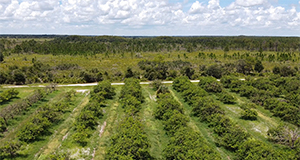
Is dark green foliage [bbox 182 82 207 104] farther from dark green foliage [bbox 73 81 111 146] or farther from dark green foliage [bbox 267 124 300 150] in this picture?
dark green foliage [bbox 73 81 111 146]

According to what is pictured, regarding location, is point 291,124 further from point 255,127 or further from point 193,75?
point 193,75

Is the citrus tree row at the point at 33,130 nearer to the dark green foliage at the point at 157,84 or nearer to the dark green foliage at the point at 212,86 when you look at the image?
the dark green foliage at the point at 157,84

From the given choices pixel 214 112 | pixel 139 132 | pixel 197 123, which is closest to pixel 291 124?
pixel 214 112

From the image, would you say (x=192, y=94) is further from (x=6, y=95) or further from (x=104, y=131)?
(x=6, y=95)

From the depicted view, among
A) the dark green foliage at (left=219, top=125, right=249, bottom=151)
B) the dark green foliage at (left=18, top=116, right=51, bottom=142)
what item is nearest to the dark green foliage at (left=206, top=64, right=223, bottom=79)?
the dark green foliage at (left=219, top=125, right=249, bottom=151)

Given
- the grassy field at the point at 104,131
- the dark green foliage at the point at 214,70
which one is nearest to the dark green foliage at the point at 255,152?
the grassy field at the point at 104,131
